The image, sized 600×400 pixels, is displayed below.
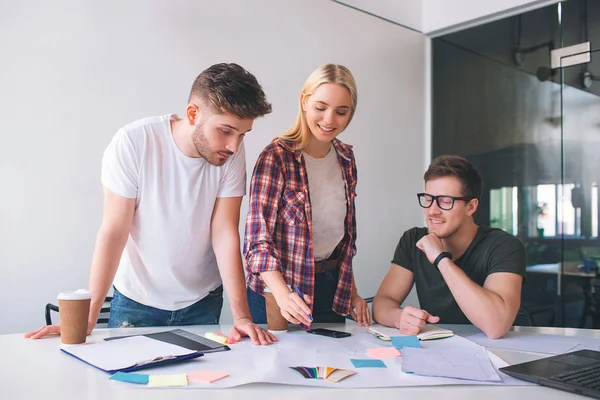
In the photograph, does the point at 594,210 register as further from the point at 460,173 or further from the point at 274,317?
the point at 274,317

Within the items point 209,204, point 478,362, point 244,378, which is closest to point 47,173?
point 209,204

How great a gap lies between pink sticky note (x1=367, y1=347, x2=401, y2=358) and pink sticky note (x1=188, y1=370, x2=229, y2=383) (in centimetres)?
39

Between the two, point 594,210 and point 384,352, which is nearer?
point 384,352

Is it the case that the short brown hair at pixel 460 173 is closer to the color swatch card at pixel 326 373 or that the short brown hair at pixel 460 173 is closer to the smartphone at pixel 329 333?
the smartphone at pixel 329 333

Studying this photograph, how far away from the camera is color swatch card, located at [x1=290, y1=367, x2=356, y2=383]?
112cm

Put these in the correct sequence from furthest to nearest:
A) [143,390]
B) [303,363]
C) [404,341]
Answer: [404,341]
[303,363]
[143,390]

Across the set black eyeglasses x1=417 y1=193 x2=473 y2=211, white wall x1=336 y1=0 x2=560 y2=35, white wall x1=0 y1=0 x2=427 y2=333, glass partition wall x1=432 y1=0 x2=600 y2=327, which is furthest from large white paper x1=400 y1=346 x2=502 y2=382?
white wall x1=336 y1=0 x2=560 y2=35

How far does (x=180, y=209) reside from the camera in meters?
1.76

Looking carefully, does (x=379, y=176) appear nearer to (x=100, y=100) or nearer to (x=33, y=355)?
(x=100, y=100)

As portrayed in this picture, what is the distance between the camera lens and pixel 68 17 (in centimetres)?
270

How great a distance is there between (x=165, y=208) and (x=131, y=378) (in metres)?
0.75

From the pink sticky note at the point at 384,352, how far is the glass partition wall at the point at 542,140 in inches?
92.5

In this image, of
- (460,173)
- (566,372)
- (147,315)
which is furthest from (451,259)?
(147,315)

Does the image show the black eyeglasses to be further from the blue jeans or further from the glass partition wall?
the glass partition wall
